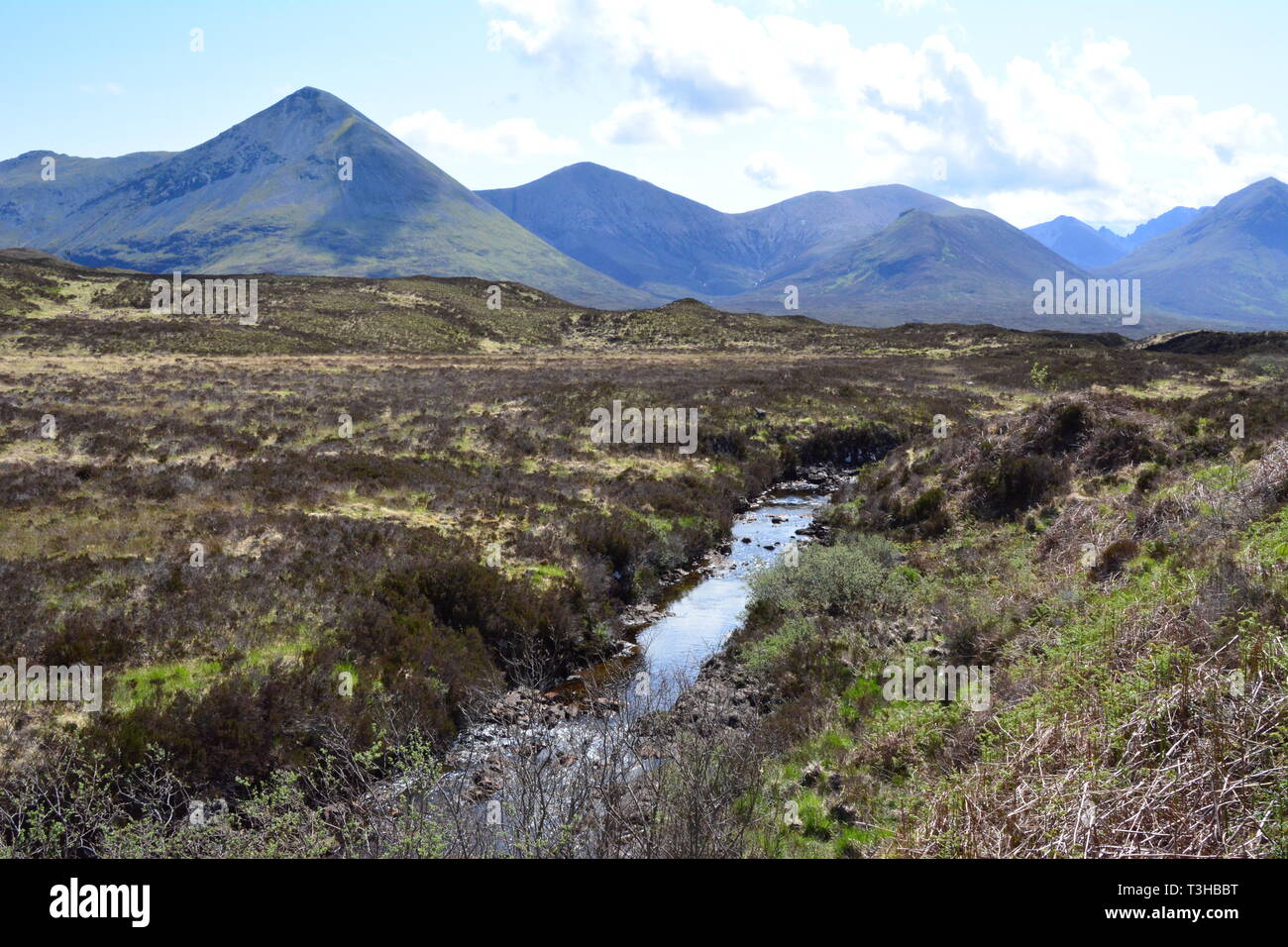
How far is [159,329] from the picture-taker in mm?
64500

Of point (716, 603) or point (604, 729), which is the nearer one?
point (604, 729)

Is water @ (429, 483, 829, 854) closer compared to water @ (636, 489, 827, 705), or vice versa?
water @ (429, 483, 829, 854)

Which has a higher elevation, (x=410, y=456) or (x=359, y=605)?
(x=410, y=456)

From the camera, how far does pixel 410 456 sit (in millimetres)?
26438

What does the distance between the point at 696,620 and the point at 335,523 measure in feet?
29.8

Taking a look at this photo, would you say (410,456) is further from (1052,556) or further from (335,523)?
(1052,556)

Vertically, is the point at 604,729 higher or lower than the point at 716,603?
higher

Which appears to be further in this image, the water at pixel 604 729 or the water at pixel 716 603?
the water at pixel 716 603

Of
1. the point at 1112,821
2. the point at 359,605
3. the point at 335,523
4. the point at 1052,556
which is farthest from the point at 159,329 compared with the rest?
the point at 1112,821

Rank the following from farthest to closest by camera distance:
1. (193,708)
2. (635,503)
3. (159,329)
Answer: (159,329) → (635,503) → (193,708)

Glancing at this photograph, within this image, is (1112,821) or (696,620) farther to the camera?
(696,620)

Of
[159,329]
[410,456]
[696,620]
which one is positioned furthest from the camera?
[159,329]
